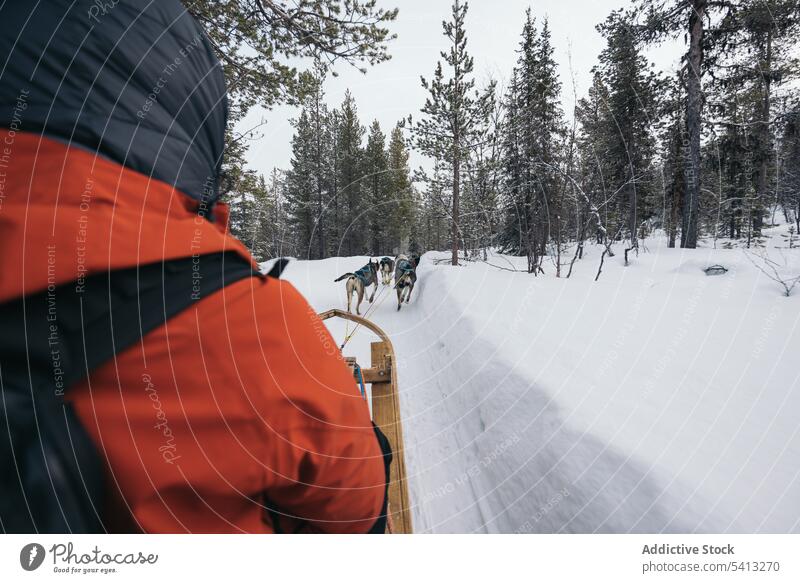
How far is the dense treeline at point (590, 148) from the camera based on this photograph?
8.56m

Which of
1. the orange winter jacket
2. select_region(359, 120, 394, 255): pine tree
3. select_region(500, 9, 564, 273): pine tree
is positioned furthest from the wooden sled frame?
select_region(359, 120, 394, 255): pine tree

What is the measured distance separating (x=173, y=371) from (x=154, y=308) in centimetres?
15

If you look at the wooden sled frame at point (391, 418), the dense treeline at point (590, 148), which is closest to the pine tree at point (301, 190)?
the dense treeline at point (590, 148)

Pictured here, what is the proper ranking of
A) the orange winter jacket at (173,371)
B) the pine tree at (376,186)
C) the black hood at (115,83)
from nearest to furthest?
the orange winter jacket at (173,371) < the black hood at (115,83) < the pine tree at (376,186)

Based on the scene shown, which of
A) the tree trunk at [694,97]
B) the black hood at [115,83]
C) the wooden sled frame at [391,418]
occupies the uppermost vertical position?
the tree trunk at [694,97]

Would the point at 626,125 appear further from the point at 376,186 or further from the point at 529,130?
the point at 376,186

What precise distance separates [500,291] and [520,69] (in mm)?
14776

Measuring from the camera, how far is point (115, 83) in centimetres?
83

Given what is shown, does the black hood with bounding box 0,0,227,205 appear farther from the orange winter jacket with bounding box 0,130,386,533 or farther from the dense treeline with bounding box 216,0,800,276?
the dense treeline with bounding box 216,0,800,276

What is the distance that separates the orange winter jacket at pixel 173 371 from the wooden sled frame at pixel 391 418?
1306mm

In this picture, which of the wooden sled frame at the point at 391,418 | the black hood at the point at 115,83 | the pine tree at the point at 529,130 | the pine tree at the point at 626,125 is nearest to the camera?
the black hood at the point at 115,83

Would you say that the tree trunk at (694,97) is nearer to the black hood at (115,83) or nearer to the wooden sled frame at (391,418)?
the wooden sled frame at (391,418)

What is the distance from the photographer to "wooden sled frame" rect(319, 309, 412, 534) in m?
1.87
